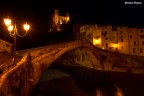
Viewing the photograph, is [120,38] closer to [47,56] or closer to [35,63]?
[47,56]

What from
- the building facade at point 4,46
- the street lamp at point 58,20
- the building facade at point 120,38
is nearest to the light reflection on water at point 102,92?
the building facade at point 4,46

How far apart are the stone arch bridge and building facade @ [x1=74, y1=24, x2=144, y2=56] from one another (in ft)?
29.2

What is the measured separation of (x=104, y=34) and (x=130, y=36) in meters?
5.54

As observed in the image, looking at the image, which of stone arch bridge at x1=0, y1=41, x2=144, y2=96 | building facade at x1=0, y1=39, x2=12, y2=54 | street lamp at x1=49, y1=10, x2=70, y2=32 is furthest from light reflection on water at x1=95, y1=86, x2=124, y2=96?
street lamp at x1=49, y1=10, x2=70, y2=32

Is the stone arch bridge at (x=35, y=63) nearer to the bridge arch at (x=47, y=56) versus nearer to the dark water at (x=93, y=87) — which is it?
the bridge arch at (x=47, y=56)

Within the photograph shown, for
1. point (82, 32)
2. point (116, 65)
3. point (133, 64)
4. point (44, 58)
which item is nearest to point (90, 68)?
point (116, 65)

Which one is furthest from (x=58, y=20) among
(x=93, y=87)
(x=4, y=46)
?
(x=93, y=87)

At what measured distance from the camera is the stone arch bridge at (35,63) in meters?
9.75

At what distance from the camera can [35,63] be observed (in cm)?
1944

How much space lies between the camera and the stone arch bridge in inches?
384

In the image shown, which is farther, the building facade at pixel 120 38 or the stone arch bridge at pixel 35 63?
the building facade at pixel 120 38

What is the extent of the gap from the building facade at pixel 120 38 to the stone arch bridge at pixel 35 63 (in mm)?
8895

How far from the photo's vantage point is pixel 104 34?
Answer: 4469 centimetres

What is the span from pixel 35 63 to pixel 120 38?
1134 inches
